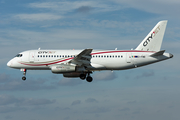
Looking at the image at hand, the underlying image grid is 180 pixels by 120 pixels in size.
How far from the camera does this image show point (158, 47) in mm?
57000

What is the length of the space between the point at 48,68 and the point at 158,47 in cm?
2166

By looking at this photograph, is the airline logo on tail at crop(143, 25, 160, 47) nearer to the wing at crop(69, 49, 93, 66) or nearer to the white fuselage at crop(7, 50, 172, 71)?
the white fuselage at crop(7, 50, 172, 71)

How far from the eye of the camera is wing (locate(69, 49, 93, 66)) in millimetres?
52659

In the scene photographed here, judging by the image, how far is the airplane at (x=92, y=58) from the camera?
178ft

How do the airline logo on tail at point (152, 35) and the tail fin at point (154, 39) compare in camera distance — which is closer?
the tail fin at point (154, 39)

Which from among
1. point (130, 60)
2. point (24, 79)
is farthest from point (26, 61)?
point (130, 60)

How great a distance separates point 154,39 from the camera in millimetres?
57219

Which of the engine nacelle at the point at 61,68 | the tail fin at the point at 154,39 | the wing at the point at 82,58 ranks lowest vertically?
the engine nacelle at the point at 61,68

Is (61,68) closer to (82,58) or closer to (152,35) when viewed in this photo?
(82,58)

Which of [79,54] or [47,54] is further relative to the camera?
[47,54]

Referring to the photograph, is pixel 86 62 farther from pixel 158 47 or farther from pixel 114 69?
pixel 158 47

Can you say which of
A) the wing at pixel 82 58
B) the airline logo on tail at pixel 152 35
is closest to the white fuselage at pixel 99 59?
the wing at pixel 82 58

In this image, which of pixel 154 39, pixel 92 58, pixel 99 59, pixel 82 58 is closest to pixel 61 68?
pixel 82 58

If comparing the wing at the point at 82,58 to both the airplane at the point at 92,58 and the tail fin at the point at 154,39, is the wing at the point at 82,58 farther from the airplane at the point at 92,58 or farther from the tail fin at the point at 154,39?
the tail fin at the point at 154,39
